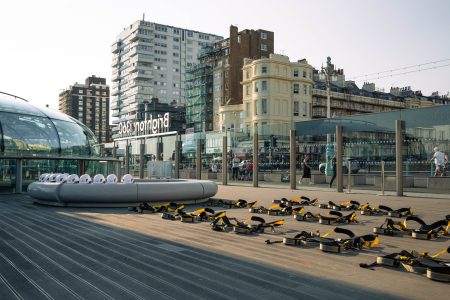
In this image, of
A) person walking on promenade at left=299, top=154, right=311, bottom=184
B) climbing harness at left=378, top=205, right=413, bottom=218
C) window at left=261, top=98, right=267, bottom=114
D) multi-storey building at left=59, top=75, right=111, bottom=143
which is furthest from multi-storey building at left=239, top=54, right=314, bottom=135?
multi-storey building at left=59, top=75, right=111, bottom=143

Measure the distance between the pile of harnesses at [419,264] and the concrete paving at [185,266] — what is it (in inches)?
4.4

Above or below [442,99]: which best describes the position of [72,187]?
below

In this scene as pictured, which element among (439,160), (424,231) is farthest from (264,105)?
(424,231)

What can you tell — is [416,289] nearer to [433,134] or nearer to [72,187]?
[72,187]

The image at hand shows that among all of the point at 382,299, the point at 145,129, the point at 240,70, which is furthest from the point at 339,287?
the point at 145,129

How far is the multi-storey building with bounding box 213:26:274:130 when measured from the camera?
266ft

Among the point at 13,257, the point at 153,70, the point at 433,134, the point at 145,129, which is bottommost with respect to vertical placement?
the point at 13,257

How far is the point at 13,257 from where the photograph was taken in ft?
19.8

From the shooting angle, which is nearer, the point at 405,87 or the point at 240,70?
the point at 240,70

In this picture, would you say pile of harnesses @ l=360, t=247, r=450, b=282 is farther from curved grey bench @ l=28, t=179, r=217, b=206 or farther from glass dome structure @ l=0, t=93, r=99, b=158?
glass dome structure @ l=0, t=93, r=99, b=158

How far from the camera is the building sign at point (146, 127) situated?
9181 cm

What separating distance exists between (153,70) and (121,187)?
114695mm

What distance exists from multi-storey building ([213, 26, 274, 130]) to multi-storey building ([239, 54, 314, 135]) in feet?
27.9

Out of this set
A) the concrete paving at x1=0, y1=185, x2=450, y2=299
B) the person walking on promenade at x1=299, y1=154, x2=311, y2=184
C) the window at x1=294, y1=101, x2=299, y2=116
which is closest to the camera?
the concrete paving at x1=0, y1=185, x2=450, y2=299
